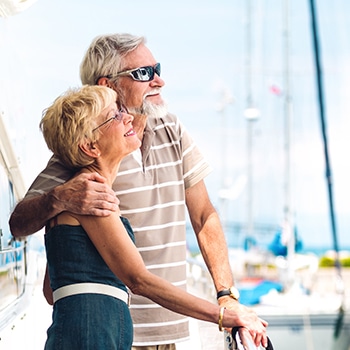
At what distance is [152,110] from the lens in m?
2.91

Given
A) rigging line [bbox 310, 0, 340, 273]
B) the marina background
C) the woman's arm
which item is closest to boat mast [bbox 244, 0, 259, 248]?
the marina background

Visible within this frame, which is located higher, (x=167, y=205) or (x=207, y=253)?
(x=167, y=205)

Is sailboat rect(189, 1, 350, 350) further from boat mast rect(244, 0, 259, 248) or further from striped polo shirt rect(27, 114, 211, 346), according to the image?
striped polo shirt rect(27, 114, 211, 346)

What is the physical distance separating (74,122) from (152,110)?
483 mm

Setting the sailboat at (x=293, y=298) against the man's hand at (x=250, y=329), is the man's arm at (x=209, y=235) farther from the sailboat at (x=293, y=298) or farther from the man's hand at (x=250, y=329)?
the sailboat at (x=293, y=298)

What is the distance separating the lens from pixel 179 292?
2424mm

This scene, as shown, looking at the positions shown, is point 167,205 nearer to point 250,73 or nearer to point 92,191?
point 92,191

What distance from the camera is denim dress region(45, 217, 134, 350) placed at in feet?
7.57

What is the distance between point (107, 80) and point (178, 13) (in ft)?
221

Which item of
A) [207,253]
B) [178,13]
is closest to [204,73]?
[178,13]

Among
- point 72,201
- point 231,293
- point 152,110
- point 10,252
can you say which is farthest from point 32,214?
Result: point 10,252

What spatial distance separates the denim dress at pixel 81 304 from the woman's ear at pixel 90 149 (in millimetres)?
219

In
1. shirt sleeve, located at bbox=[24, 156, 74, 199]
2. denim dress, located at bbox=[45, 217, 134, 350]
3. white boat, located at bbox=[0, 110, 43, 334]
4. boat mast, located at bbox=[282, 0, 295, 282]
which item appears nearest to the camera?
denim dress, located at bbox=[45, 217, 134, 350]

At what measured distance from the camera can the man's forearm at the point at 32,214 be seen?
252 cm
